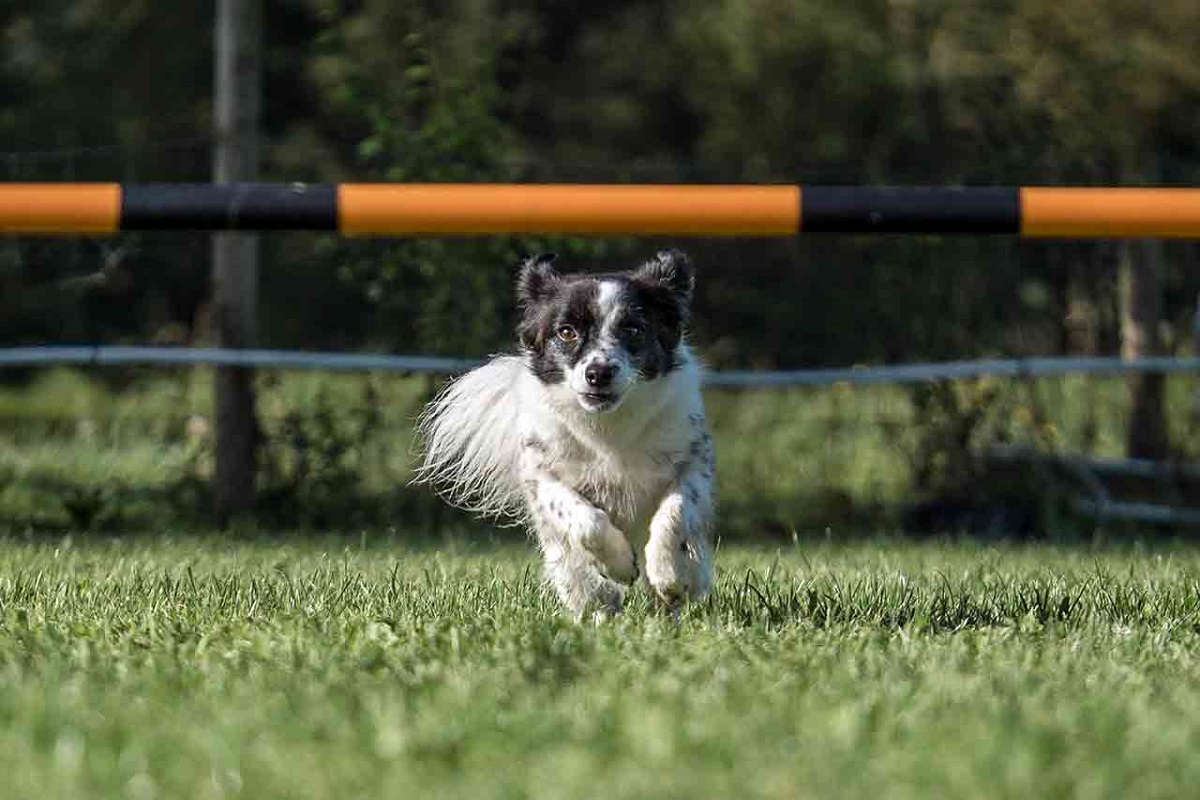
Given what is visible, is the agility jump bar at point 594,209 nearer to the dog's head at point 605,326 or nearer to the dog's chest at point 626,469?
the dog's head at point 605,326

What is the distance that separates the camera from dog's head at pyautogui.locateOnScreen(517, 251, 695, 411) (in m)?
5.04

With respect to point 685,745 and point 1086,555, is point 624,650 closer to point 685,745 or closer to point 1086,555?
point 685,745

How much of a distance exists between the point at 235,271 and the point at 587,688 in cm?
553

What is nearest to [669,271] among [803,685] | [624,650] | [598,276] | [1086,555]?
[598,276]

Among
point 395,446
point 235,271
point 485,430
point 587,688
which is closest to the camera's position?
point 587,688

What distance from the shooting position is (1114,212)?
5367mm

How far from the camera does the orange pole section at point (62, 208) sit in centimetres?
537

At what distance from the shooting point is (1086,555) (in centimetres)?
723

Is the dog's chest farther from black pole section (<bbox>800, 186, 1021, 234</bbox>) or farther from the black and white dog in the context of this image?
black pole section (<bbox>800, 186, 1021, 234</bbox>)

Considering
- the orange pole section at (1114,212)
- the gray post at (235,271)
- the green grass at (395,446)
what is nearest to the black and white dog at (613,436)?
the orange pole section at (1114,212)

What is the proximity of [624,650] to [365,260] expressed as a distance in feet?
16.7

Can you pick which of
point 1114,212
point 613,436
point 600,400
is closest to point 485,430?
point 613,436

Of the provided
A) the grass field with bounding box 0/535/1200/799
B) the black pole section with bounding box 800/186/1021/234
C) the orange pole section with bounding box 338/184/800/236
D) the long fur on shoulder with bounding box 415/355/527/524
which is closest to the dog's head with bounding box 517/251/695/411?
the orange pole section with bounding box 338/184/800/236

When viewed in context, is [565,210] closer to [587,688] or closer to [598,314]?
[598,314]
